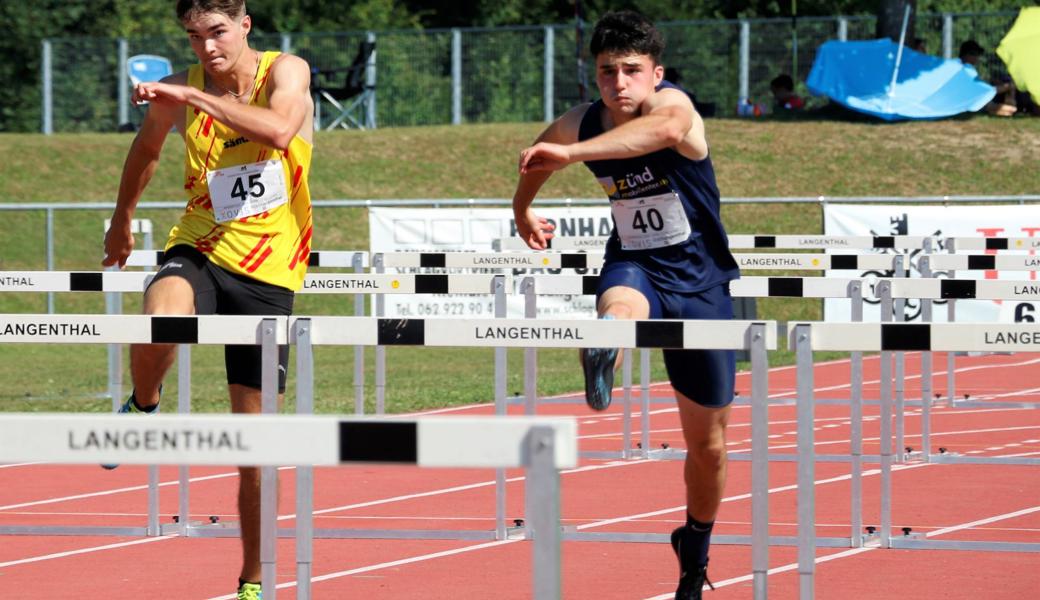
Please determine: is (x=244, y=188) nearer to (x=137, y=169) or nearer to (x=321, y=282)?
(x=137, y=169)

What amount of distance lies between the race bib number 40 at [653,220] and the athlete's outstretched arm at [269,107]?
1.13 m

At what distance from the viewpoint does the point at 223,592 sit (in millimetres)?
6391

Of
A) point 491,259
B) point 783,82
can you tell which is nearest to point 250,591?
point 491,259

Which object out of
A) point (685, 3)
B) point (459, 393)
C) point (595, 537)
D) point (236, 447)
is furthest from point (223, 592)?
point (685, 3)

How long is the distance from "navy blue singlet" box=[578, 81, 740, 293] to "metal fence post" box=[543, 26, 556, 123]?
24211 mm

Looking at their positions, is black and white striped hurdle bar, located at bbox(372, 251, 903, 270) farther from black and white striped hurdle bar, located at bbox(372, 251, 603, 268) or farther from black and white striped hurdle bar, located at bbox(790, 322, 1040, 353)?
black and white striped hurdle bar, located at bbox(790, 322, 1040, 353)

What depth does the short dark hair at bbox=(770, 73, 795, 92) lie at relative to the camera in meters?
28.3

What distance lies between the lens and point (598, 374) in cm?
539

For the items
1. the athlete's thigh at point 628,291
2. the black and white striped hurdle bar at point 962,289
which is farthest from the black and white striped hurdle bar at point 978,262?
the athlete's thigh at point 628,291

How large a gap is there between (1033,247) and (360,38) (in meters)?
22.1

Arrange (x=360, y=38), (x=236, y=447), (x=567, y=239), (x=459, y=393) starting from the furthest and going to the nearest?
(x=360, y=38), (x=459, y=393), (x=567, y=239), (x=236, y=447)

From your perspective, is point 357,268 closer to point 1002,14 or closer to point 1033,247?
point 1033,247

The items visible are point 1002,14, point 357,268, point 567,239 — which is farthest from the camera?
point 1002,14

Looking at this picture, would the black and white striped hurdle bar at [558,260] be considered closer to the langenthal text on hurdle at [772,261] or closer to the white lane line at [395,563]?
the langenthal text on hurdle at [772,261]
